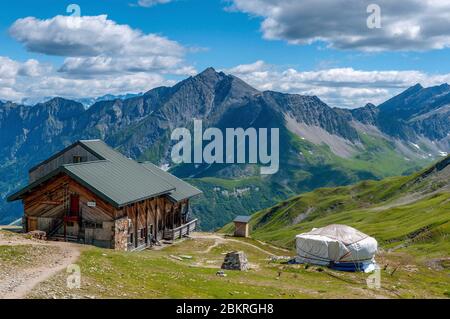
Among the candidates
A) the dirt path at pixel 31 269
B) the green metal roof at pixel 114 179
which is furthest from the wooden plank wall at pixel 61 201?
the dirt path at pixel 31 269

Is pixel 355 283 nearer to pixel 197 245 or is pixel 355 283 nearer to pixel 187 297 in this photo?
pixel 187 297

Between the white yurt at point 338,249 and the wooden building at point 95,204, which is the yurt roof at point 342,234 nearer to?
the white yurt at point 338,249

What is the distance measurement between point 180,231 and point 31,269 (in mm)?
44990

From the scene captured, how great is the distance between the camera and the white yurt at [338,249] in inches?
2293

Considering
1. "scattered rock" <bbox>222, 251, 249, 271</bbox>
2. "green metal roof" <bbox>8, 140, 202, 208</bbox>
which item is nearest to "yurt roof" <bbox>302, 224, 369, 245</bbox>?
"scattered rock" <bbox>222, 251, 249, 271</bbox>

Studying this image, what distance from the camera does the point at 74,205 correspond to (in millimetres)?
61875

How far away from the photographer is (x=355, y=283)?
49.1 metres

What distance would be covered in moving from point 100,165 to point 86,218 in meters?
8.91

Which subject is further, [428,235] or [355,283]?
[428,235]

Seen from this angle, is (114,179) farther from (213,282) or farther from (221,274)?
(213,282)

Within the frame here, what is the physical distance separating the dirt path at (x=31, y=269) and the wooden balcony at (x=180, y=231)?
91.0ft

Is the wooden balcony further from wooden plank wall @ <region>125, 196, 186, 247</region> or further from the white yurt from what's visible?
the white yurt

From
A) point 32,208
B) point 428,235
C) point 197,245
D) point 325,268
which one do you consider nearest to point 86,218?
point 32,208

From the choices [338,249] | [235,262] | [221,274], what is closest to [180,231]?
[338,249]
